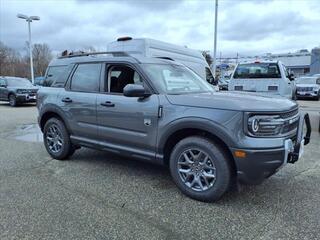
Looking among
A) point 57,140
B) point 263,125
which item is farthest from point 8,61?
point 263,125

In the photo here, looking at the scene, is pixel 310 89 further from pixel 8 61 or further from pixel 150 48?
pixel 8 61

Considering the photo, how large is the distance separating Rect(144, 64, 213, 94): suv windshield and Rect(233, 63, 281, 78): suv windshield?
6045 mm

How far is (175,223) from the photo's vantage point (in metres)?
3.11

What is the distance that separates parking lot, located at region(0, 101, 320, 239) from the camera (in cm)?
294

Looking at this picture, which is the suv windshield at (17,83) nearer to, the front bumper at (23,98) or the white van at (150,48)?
the front bumper at (23,98)

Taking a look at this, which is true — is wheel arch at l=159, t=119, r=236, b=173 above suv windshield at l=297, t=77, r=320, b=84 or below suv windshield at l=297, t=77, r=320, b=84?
below

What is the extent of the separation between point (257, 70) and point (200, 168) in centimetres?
766

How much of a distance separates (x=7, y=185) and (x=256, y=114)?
3385 millimetres

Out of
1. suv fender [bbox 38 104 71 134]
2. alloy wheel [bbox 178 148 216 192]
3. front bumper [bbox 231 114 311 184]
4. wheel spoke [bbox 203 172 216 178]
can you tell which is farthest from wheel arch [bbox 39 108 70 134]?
front bumper [bbox 231 114 311 184]

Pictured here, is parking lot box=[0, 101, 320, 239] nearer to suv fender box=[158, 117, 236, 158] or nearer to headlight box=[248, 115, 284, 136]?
suv fender box=[158, 117, 236, 158]

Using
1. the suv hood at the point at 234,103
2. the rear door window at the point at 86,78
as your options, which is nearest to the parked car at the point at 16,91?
the rear door window at the point at 86,78

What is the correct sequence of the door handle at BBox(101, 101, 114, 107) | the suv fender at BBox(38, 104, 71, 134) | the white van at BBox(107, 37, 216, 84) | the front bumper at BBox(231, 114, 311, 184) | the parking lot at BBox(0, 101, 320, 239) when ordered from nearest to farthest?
1. the parking lot at BBox(0, 101, 320, 239)
2. the front bumper at BBox(231, 114, 311, 184)
3. the door handle at BBox(101, 101, 114, 107)
4. the suv fender at BBox(38, 104, 71, 134)
5. the white van at BBox(107, 37, 216, 84)

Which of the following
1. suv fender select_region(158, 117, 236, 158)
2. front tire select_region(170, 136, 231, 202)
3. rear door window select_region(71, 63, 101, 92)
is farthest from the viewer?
rear door window select_region(71, 63, 101, 92)

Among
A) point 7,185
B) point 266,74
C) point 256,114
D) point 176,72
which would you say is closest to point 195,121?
point 256,114
